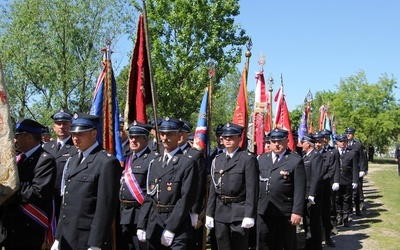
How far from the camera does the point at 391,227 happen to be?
11.5 meters

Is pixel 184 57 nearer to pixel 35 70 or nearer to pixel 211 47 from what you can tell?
pixel 211 47

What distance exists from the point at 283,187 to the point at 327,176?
3669 millimetres

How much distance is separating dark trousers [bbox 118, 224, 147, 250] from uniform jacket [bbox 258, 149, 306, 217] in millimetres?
1883

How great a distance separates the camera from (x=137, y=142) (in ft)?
21.9

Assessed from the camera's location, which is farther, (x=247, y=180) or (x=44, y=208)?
(x=247, y=180)

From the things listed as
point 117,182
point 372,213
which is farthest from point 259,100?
point 372,213

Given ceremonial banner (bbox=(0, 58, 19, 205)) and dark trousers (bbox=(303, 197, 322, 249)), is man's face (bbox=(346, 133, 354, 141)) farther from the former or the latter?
ceremonial banner (bbox=(0, 58, 19, 205))

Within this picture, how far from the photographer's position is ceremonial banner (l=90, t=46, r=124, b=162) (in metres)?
6.50

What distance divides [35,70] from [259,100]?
19.0m

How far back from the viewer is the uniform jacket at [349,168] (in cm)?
1235

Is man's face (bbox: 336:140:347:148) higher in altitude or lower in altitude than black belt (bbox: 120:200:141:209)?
higher

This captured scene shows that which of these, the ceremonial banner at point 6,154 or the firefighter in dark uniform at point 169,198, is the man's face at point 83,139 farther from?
the firefighter in dark uniform at point 169,198

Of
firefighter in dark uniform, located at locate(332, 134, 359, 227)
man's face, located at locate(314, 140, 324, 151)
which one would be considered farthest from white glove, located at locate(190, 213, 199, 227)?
firefighter in dark uniform, located at locate(332, 134, 359, 227)

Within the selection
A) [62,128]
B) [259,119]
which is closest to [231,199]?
[62,128]
